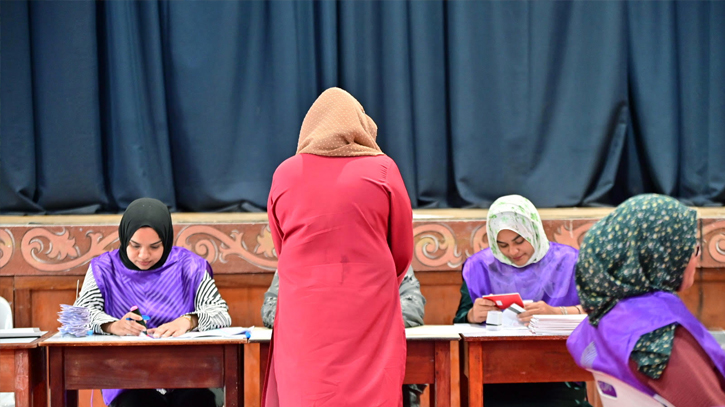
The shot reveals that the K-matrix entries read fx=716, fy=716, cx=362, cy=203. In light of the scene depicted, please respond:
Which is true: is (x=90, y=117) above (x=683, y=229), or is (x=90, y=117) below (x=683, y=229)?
above

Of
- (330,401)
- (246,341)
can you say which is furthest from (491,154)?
(330,401)

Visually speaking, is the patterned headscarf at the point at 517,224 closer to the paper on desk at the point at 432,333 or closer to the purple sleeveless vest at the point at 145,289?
the paper on desk at the point at 432,333

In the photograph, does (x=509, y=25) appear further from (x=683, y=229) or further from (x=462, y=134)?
(x=683, y=229)

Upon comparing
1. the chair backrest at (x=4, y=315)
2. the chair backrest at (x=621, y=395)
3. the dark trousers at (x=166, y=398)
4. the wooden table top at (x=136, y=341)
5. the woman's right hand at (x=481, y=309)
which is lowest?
the dark trousers at (x=166, y=398)

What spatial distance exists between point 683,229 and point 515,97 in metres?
2.68

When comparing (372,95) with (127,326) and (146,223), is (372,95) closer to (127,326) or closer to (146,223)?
(146,223)

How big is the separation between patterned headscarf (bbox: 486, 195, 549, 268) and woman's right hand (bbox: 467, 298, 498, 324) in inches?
11.6

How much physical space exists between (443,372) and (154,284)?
4.23ft

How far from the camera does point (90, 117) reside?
3.96m

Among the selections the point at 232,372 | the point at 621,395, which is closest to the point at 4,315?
the point at 232,372

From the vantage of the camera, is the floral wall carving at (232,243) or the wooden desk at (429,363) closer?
the wooden desk at (429,363)

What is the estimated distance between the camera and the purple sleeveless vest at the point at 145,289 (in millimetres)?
3029

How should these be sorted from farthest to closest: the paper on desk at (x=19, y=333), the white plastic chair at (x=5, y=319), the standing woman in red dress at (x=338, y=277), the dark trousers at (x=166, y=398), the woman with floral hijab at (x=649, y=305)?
the white plastic chair at (x=5, y=319)
the dark trousers at (x=166, y=398)
the paper on desk at (x=19, y=333)
the standing woman in red dress at (x=338, y=277)
the woman with floral hijab at (x=649, y=305)

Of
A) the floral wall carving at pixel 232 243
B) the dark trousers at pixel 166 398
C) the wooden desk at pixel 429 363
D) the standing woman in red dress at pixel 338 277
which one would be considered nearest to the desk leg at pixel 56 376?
the dark trousers at pixel 166 398
